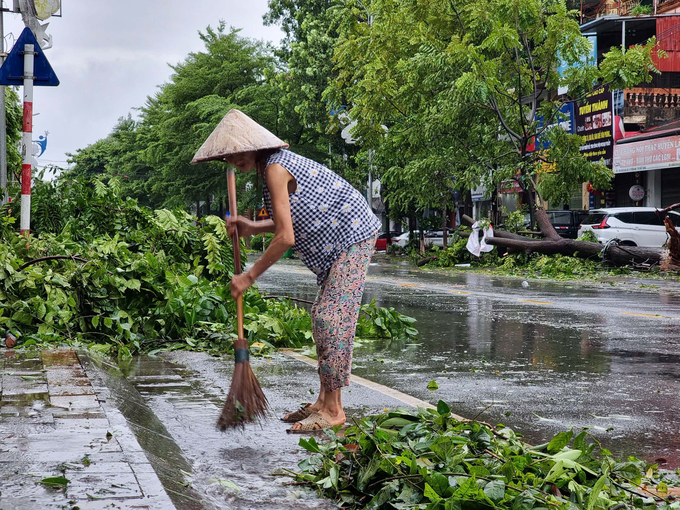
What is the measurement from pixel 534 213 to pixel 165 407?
22.0 m

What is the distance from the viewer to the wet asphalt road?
16.6 ft

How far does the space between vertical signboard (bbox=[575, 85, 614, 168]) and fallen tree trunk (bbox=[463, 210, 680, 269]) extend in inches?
376

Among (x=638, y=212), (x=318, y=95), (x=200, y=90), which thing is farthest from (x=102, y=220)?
(x=200, y=90)

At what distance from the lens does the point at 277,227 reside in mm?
4418

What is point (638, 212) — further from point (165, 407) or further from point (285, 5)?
point (165, 407)

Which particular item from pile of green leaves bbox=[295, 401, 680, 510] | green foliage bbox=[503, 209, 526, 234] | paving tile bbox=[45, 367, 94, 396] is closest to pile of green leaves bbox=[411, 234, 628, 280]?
green foliage bbox=[503, 209, 526, 234]

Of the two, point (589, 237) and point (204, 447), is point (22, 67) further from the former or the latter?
point (589, 237)

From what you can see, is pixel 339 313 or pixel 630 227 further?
pixel 630 227

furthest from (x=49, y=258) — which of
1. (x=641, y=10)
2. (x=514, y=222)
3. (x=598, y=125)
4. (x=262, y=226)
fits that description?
(x=641, y=10)

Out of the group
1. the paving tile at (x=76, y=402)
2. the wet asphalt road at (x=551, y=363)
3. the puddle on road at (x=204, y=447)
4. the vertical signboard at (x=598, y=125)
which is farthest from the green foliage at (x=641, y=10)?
the paving tile at (x=76, y=402)

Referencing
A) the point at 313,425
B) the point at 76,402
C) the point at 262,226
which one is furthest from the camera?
the point at 262,226

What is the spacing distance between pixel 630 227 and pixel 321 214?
2415 centimetres

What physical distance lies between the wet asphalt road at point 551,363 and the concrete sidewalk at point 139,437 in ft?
2.37

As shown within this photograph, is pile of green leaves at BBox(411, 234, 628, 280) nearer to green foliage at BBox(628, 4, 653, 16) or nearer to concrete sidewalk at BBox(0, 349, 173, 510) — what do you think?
green foliage at BBox(628, 4, 653, 16)
